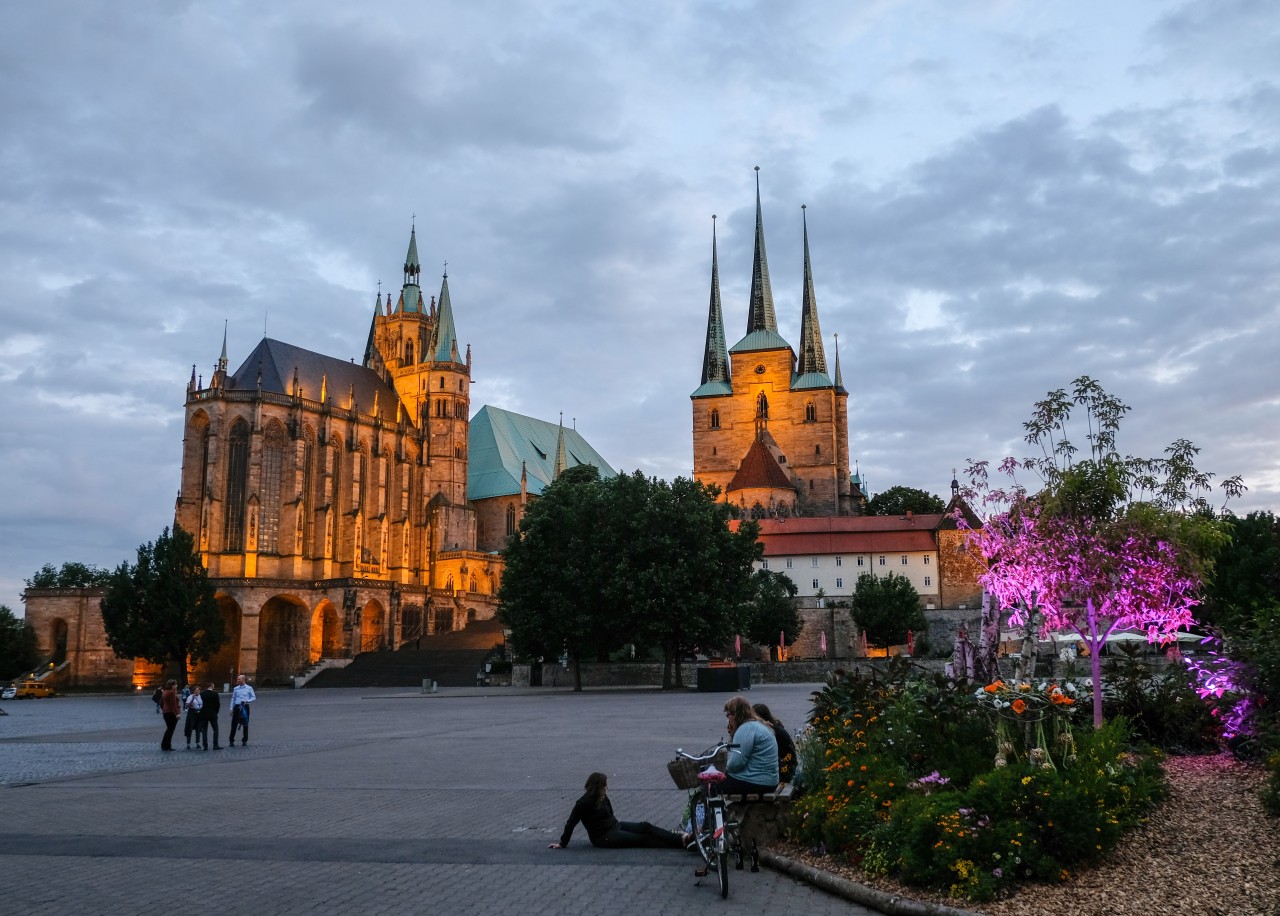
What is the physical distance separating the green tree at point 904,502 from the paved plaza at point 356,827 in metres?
81.0

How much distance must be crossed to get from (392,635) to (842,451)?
1874 inches

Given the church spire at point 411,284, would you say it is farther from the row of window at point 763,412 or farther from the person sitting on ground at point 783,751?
the person sitting on ground at point 783,751

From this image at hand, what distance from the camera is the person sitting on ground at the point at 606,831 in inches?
393

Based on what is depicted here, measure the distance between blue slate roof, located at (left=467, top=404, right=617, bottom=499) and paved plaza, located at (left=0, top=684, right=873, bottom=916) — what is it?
6909 centimetres

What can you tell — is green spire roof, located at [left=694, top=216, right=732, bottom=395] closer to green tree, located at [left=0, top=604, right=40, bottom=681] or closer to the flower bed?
green tree, located at [left=0, top=604, right=40, bottom=681]

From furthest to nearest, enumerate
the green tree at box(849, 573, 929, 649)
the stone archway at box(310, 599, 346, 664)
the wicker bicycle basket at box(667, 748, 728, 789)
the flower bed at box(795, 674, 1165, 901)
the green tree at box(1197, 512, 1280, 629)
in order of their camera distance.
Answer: the stone archway at box(310, 599, 346, 664) → the green tree at box(849, 573, 929, 649) → the green tree at box(1197, 512, 1280, 629) → the wicker bicycle basket at box(667, 748, 728, 789) → the flower bed at box(795, 674, 1165, 901)

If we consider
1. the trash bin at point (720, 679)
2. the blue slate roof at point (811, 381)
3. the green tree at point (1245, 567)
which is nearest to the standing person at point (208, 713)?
the trash bin at point (720, 679)

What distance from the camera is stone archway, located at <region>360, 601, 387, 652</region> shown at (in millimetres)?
74250

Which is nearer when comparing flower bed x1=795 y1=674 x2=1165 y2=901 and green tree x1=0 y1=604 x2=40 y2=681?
flower bed x1=795 y1=674 x2=1165 y2=901

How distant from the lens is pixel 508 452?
9738 cm

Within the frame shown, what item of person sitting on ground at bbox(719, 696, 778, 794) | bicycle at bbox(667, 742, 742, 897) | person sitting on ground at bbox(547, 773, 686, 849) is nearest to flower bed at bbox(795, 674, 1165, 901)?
person sitting on ground at bbox(719, 696, 778, 794)

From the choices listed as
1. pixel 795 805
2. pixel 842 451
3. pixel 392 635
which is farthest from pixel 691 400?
pixel 795 805

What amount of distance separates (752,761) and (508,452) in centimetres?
8871

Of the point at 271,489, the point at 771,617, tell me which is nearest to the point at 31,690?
the point at 271,489
